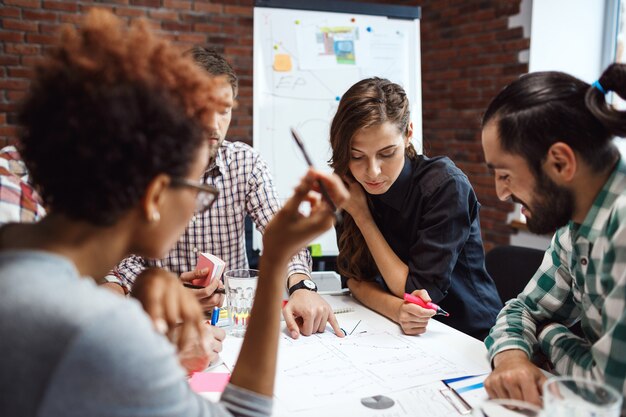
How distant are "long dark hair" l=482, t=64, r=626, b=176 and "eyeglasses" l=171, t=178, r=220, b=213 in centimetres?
59

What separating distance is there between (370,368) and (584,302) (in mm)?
Result: 438

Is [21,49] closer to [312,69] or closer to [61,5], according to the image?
[61,5]

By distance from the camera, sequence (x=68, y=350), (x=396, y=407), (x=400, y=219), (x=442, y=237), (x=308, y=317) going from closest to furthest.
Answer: (x=68, y=350) < (x=396, y=407) < (x=308, y=317) < (x=442, y=237) < (x=400, y=219)

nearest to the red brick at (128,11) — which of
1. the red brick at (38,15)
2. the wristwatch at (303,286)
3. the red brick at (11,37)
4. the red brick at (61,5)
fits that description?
the red brick at (61,5)

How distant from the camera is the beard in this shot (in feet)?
3.30

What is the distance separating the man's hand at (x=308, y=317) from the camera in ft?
4.37

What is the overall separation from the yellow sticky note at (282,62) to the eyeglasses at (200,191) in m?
2.12

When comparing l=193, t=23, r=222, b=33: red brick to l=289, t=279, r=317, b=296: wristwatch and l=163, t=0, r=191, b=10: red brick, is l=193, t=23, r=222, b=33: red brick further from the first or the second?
l=289, t=279, r=317, b=296: wristwatch

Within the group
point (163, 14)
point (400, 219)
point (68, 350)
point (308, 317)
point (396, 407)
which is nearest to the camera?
point (68, 350)

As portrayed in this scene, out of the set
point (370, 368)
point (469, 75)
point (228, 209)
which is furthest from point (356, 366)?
point (469, 75)

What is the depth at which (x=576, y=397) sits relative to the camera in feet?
2.48

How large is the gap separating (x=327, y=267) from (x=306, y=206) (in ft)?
1.71

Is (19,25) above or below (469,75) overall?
above

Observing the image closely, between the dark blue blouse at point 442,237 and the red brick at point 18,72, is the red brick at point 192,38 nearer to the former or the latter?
the red brick at point 18,72
